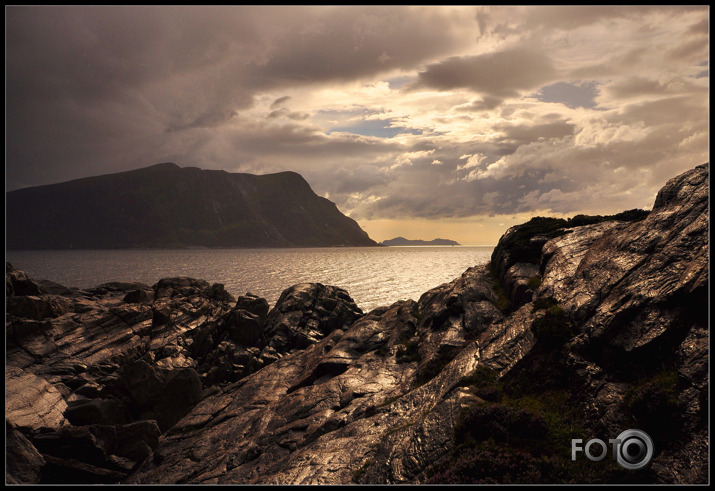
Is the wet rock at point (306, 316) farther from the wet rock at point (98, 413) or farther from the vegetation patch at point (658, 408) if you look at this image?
the vegetation patch at point (658, 408)

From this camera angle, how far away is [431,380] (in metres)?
21.5

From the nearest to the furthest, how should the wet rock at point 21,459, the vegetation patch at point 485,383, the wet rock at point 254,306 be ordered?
the vegetation patch at point 485,383, the wet rock at point 21,459, the wet rock at point 254,306

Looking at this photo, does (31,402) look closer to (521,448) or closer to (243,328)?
(243,328)

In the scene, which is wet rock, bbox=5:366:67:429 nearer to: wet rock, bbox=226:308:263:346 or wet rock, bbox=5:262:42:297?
wet rock, bbox=5:262:42:297

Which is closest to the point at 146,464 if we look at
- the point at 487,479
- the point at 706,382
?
the point at 487,479

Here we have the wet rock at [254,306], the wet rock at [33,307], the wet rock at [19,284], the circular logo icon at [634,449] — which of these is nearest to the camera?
the circular logo icon at [634,449]

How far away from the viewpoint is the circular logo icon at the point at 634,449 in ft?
39.1

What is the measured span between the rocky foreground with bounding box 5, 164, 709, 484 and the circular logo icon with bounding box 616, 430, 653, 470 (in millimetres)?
253

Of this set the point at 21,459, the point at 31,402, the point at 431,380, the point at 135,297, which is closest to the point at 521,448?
the point at 431,380

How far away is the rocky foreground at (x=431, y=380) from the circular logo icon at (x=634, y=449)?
25 centimetres

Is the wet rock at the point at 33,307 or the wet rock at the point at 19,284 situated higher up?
the wet rock at the point at 19,284

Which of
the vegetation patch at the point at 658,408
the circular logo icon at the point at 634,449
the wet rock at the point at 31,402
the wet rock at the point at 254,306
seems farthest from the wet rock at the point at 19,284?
the vegetation patch at the point at 658,408

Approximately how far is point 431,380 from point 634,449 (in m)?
10.4

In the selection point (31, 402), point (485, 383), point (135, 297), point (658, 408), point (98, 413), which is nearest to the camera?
point (658, 408)
